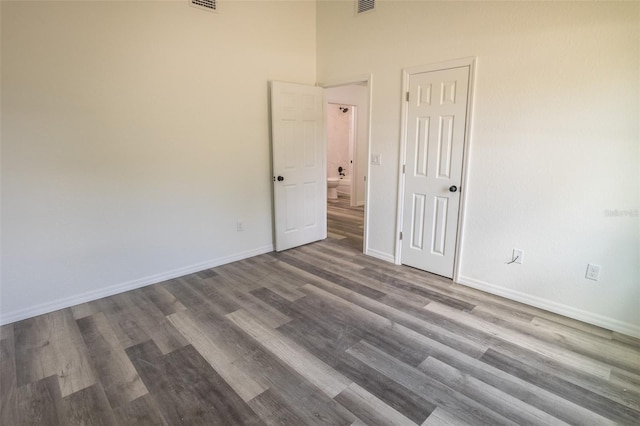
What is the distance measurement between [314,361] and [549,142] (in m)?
2.42

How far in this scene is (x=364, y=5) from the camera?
12.0 feet

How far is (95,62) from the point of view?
2.78m

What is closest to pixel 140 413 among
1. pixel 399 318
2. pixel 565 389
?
pixel 399 318

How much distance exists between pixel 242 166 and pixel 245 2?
173 centimetres

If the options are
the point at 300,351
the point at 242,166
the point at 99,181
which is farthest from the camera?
the point at 242,166

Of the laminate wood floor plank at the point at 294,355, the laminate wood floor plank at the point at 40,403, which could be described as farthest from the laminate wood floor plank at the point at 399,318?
the laminate wood floor plank at the point at 40,403

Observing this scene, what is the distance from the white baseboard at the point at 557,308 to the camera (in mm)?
2492

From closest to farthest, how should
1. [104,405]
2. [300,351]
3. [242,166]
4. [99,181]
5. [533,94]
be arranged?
[104,405]
[300,351]
[533,94]
[99,181]
[242,166]

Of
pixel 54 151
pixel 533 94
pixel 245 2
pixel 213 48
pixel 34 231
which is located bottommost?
pixel 34 231

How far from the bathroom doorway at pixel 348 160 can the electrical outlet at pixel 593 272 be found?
2163 mm

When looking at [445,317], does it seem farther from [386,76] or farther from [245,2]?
[245,2]

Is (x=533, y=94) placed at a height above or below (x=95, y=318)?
above

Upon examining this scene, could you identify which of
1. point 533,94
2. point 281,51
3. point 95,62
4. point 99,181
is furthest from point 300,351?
point 281,51

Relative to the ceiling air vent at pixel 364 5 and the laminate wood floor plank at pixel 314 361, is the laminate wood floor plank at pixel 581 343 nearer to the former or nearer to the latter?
the laminate wood floor plank at pixel 314 361
